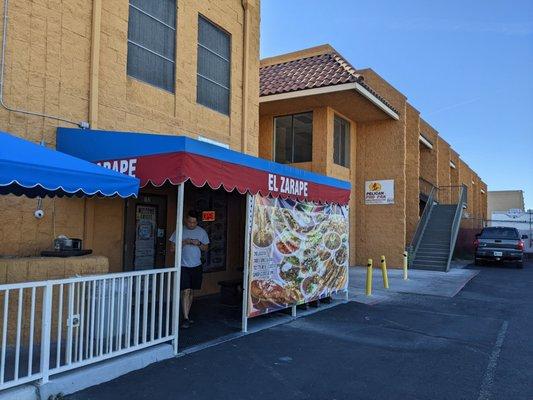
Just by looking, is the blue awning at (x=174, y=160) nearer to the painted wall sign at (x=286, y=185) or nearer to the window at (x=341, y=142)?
the painted wall sign at (x=286, y=185)

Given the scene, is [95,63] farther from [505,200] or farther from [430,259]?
[505,200]

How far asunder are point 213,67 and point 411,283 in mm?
8356

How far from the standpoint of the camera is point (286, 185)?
7.79 metres

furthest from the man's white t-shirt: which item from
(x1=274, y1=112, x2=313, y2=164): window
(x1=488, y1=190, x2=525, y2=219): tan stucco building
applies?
(x1=488, y1=190, x2=525, y2=219): tan stucco building

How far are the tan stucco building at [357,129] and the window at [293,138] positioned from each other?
4.2 inches

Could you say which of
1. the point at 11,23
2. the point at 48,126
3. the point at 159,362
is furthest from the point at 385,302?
the point at 11,23

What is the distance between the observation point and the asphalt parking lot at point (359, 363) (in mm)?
4746

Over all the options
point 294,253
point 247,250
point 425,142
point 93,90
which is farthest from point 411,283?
point 425,142

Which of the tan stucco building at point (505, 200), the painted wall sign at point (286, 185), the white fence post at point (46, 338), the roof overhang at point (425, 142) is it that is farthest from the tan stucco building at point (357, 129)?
the tan stucco building at point (505, 200)

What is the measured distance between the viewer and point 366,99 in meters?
14.9

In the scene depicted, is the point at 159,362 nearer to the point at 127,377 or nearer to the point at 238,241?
the point at 127,377

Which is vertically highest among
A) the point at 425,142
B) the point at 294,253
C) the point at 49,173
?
the point at 425,142

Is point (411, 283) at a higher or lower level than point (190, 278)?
lower

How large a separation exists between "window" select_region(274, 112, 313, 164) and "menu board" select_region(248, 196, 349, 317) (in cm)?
607
